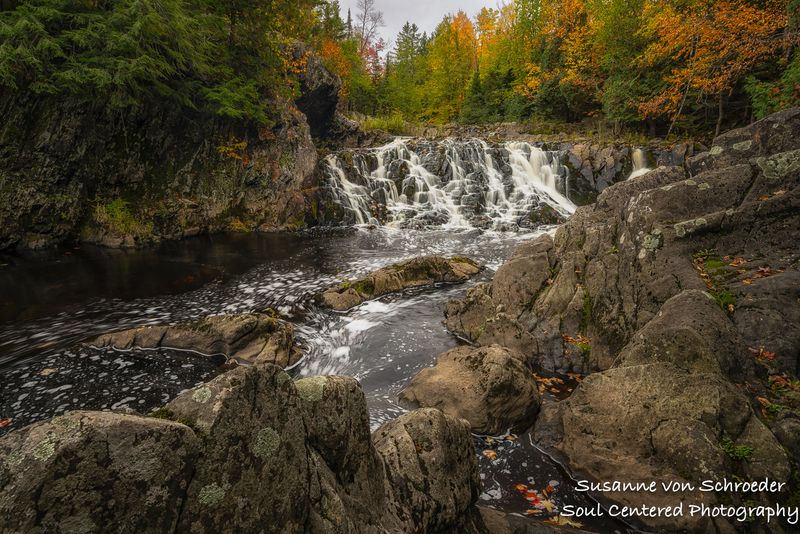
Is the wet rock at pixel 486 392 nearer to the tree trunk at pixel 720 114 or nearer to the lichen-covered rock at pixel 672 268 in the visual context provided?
the lichen-covered rock at pixel 672 268

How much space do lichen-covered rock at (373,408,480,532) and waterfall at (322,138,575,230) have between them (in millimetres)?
18491

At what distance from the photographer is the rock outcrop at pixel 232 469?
1.74 m

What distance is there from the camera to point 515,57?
127ft

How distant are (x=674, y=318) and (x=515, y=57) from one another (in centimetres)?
4060

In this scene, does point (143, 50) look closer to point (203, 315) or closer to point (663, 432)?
point (203, 315)

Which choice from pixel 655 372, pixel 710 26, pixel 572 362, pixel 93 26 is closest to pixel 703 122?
pixel 710 26

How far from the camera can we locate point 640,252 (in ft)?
24.5

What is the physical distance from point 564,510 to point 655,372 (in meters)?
2.09

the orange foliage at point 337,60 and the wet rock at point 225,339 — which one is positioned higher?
the orange foliage at point 337,60

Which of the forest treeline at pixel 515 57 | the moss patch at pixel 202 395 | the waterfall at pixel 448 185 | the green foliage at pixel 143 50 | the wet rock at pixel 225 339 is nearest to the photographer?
the moss patch at pixel 202 395

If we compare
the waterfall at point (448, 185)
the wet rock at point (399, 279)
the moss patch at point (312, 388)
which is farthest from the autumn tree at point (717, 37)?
the moss patch at point (312, 388)

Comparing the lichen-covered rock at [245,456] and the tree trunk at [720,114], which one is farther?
the tree trunk at [720,114]

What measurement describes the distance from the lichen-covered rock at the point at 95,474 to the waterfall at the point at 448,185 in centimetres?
2072

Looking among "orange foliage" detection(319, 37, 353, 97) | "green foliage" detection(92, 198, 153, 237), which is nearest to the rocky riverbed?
"green foliage" detection(92, 198, 153, 237)
